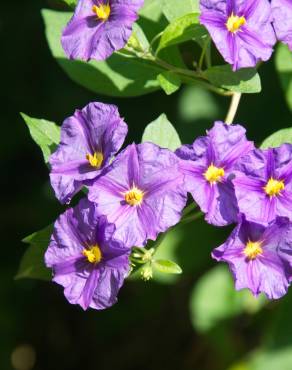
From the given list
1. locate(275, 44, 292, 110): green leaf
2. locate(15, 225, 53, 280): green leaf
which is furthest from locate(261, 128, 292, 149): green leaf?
→ locate(15, 225, 53, 280): green leaf

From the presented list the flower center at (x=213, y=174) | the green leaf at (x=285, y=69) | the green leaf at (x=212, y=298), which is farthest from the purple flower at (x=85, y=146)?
the green leaf at (x=212, y=298)

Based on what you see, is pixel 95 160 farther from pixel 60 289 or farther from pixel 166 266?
pixel 60 289

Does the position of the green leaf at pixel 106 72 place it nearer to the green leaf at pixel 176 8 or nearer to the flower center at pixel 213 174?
the green leaf at pixel 176 8

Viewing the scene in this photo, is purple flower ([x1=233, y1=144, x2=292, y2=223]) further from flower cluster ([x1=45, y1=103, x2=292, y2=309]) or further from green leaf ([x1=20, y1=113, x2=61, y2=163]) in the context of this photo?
green leaf ([x1=20, y1=113, x2=61, y2=163])

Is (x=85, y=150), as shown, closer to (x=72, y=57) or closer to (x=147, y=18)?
(x=72, y=57)

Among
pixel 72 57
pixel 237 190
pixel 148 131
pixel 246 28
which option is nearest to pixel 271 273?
pixel 237 190

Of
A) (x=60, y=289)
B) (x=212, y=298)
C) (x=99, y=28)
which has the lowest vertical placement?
(x=60, y=289)

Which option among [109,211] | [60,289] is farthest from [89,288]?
[60,289]
